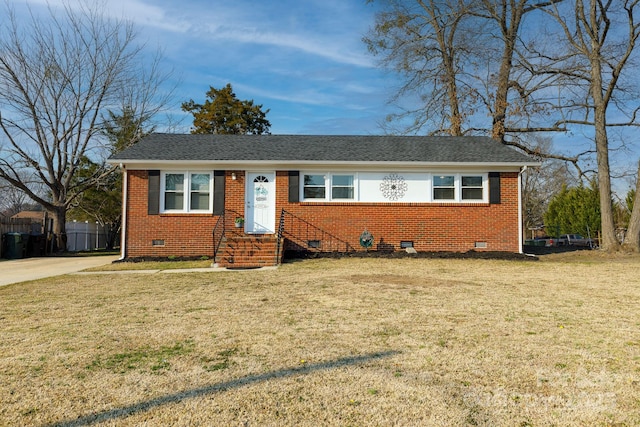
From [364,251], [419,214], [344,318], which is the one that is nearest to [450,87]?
[419,214]

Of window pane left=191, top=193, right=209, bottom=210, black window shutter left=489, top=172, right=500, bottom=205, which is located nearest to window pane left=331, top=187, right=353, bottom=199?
window pane left=191, top=193, right=209, bottom=210

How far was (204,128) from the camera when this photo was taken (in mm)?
32156

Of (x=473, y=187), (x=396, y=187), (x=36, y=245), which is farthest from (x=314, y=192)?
(x=36, y=245)

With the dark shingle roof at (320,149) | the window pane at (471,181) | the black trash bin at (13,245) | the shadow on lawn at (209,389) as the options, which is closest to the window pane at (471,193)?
the window pane at (471,181)

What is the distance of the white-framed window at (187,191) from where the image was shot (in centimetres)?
1339

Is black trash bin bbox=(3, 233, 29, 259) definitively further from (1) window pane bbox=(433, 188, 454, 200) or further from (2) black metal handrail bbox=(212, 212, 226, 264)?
(1) window pane bbox=(433, 188, 454, 200)

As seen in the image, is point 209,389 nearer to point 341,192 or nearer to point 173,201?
point 341,192

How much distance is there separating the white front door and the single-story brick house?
3cm

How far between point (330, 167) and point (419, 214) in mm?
3164

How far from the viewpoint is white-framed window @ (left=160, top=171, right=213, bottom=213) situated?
43.9ft

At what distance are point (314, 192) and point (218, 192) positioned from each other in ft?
9.82

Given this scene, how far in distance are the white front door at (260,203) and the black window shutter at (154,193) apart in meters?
2.71

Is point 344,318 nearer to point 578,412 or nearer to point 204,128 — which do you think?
point 578,412

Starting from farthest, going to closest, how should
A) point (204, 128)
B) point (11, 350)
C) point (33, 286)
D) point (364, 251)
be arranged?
point (204, 128) < point (364, 251) < point (33, 286) < point (11, 350)
